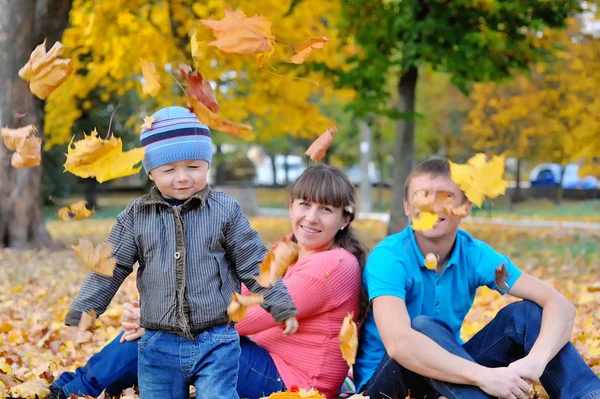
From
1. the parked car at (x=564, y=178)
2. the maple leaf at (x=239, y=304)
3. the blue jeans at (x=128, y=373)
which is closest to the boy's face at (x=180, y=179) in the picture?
the maple leaf at (x=239, y=304)

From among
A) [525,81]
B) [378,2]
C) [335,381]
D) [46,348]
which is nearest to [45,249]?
[378,2]

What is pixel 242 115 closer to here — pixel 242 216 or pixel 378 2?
pixel 378 2

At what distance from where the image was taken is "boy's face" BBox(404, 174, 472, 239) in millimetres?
2975

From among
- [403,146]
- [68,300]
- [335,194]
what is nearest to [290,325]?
[335,194]

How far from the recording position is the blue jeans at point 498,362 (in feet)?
9.23

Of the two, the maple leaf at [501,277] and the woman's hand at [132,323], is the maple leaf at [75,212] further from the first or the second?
the maple leaf at [501,277]

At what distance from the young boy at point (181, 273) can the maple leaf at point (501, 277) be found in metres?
0.93

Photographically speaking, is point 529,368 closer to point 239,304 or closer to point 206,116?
point 239,304

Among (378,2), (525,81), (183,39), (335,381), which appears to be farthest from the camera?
(525,81)

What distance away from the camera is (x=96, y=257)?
2648 mm

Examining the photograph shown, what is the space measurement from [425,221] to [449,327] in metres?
0.46

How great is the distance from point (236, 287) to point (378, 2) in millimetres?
8017

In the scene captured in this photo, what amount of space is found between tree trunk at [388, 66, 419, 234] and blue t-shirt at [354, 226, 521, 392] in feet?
25.6

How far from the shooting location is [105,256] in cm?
267
